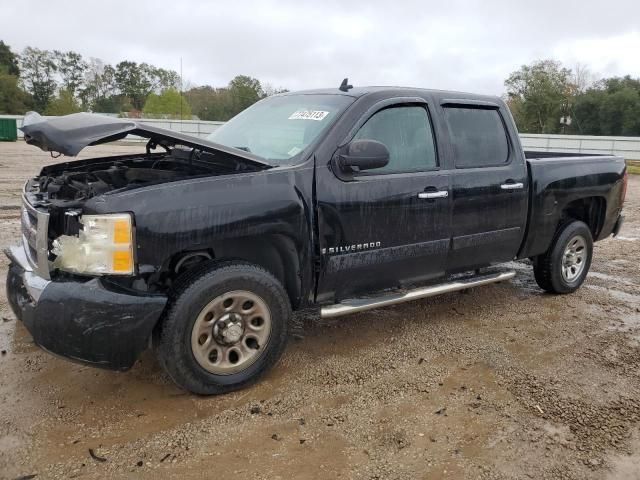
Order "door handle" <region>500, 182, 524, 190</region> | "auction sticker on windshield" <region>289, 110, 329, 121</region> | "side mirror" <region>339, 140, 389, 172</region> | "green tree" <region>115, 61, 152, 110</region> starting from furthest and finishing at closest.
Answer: "green tree" <region>115, 61, 152, 110</region> < "door handle" <region>500, 182, 524, 190</region> < "auction sticker on windshield" <region>289, 110, 329, 121</region> < "side mirror" <region>339, 140, 389, 172</region>

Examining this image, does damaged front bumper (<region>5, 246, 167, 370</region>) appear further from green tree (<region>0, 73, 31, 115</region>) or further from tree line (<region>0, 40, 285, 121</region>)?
green tree (<region>0, 73, 31, 115</region>)

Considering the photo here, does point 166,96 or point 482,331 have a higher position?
point 166,96

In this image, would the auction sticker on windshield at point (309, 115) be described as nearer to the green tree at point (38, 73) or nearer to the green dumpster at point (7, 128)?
the green dumpster at point (7, 128)

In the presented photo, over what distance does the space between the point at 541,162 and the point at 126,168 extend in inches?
141

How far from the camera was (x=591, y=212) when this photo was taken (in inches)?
223

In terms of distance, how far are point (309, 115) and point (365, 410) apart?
2.09 m

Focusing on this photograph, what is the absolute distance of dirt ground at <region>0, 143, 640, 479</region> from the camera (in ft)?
8.68

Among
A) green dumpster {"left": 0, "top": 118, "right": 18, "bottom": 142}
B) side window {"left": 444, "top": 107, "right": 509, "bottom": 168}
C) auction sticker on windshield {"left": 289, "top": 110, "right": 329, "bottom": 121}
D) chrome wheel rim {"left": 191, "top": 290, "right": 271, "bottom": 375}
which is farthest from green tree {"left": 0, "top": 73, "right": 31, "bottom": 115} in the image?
chrome wheel rim {"left": 191, "top": 290, "right": 271, "bottom": 375}

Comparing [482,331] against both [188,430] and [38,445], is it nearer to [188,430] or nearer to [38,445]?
[188,430]

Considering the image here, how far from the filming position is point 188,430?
114 inches

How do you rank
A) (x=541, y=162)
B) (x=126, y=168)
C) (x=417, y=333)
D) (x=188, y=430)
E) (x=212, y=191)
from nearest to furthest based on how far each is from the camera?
(x=188, y=430) → (x=212, y=191) → (x=126, y=168) → (x=417, y=333) → (x=541, y=162)

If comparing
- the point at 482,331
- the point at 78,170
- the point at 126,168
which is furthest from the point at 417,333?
the point at 78,170

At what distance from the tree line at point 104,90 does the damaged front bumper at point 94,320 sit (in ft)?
173

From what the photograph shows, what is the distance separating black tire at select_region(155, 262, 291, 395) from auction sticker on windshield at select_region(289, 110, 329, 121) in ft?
4.05
